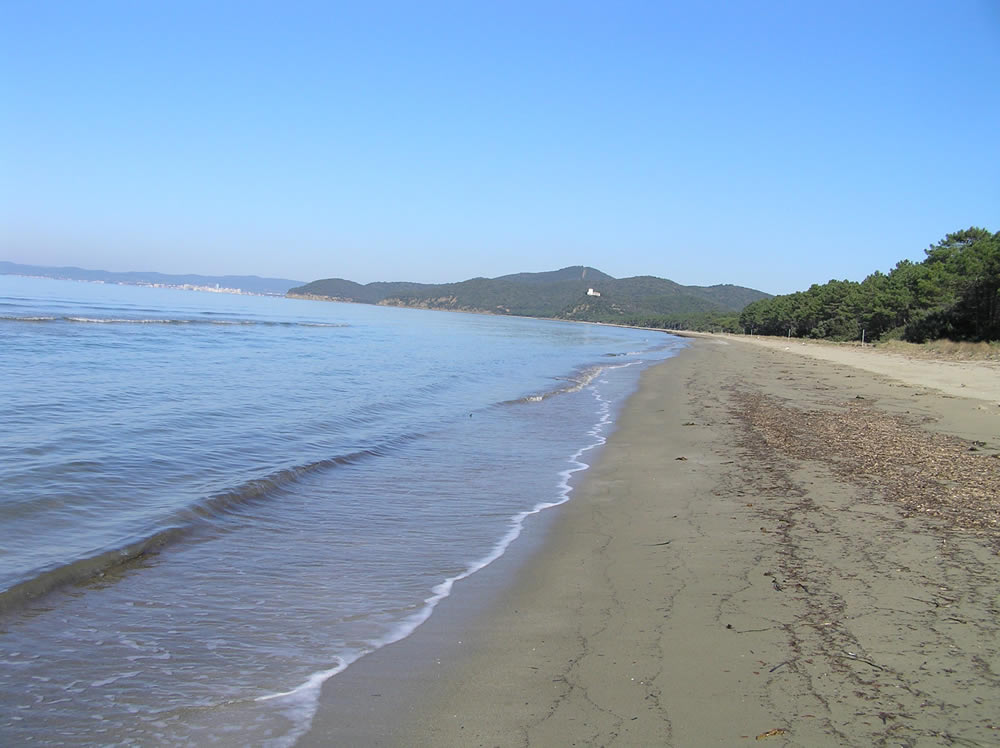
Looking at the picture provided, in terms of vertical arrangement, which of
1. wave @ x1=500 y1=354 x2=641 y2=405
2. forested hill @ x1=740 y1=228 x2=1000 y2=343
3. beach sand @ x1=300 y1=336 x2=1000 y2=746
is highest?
forested hill @ x1=740 y1=228 x2=1000 y2=343

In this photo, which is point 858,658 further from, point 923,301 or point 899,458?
point 923,301

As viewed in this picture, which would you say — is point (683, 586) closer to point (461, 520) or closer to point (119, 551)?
point (461, 520)

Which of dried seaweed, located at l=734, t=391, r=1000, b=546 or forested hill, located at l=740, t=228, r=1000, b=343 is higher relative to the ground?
forested hill, located at l=740, t=228, r=1000, b=343

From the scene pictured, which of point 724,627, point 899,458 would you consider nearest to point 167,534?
point 724,627

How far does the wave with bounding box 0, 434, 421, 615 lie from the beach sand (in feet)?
8.79

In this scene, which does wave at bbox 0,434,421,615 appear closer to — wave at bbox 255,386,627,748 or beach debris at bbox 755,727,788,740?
wave at bbox 255,386,627,748

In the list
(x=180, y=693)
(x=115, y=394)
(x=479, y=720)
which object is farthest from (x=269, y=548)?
(x=115, y=394)

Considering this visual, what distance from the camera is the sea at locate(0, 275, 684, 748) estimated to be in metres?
3.70

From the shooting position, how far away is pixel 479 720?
3.36 metres

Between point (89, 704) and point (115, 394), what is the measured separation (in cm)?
1303

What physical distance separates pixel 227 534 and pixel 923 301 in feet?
199

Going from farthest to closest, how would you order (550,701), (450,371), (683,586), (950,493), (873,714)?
(450,371) → (950,493) → (683,586) → (550,701) → (873,714)

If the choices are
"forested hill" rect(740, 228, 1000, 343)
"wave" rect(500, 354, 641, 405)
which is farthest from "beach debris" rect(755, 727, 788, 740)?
"forested hill" rect(740, 228, 1000, 343)

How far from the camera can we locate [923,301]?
180 ft
